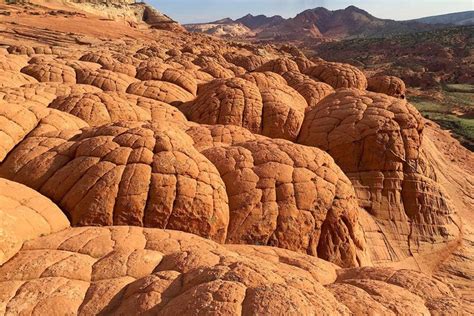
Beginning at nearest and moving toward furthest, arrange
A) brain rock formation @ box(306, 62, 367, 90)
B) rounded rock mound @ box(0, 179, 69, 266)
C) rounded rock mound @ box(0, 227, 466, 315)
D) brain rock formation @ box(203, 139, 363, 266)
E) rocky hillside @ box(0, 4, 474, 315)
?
rounded rock mound @ box(0, 227, 466, 315)
rocky hillside @ box(0, 4, 474, 315)
rounded rock mound @ box(0, 179, 69, 266)
brain rock formation @ box(203, 139, 363, 266)
brain rock formation @ box(306, 62, 367, 90)

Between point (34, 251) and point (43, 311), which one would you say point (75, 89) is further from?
point (43, 311)

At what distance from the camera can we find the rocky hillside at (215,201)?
4.84 m

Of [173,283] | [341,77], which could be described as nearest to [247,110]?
[341,77]

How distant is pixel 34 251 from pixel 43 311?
1.41 metres

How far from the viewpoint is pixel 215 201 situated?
8.14 metres

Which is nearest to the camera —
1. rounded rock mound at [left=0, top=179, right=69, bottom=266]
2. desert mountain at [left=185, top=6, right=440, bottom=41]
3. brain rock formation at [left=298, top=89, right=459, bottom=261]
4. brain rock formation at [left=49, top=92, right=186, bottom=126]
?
rounded rock mound at [left=0, top=179, right=69, bottom=266]

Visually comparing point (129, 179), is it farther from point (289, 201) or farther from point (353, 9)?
point (353, 9)

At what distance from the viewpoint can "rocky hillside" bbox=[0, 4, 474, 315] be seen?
4836mm

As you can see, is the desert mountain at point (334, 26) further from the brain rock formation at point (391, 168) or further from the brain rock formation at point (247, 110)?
the brain rock formation at point (391, 168)

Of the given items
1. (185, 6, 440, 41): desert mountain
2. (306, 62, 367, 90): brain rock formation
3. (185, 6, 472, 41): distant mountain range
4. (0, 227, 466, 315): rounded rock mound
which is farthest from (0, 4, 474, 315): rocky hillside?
(185, 6, 472, 41): distant mountain range

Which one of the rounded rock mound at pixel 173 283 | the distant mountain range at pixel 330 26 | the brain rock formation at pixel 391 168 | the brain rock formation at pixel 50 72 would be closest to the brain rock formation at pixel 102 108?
the brain rock formation at pixel 50 72

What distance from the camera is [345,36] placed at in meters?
165

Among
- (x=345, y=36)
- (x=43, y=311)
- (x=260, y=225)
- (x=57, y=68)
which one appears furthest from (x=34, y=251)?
(x=345, y=36)

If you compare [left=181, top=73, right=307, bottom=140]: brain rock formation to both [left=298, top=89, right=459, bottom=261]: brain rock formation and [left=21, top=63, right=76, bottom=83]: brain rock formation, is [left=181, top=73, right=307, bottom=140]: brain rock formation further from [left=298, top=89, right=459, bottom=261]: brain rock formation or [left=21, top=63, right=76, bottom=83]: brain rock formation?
[left=21, top=63, right=76, bottom=83]: brain rock formation
